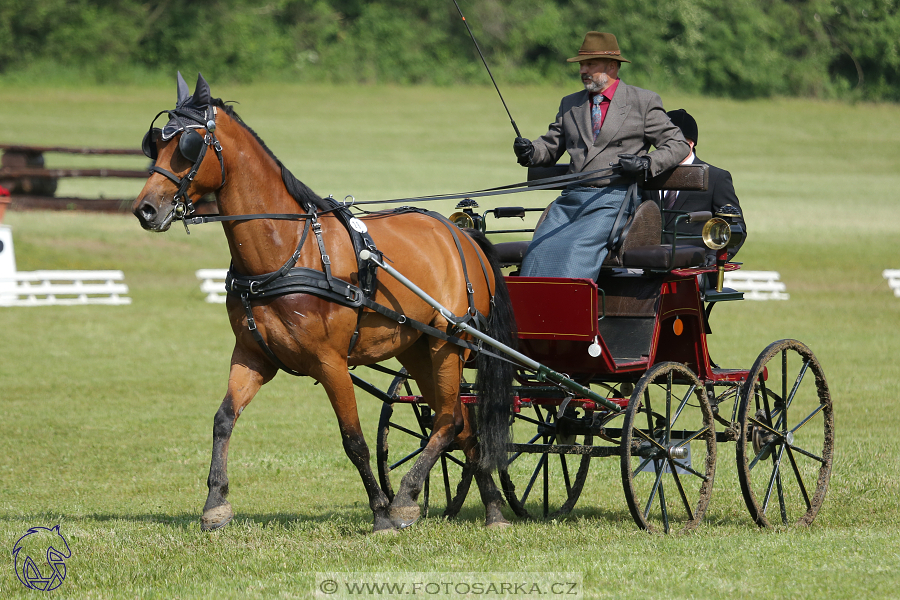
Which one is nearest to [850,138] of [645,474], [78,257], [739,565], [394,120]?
[394,120]

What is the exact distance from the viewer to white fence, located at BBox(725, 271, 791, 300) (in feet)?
67.7

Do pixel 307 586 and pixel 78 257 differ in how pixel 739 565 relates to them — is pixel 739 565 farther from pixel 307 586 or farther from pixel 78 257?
pixel 78 257

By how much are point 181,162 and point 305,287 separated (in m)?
0.87

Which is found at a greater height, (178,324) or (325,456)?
(325,456)

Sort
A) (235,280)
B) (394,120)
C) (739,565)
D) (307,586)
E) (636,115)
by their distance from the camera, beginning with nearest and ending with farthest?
(307,586), (739,565), (235,280), (636,115), (394,120)

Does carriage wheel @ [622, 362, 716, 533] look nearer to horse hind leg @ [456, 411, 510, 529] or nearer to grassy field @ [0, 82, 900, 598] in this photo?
grassy field @ [0, 82, 900, 598]

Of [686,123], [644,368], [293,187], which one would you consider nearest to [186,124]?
[293,187]

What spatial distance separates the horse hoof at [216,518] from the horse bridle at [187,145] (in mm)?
1552

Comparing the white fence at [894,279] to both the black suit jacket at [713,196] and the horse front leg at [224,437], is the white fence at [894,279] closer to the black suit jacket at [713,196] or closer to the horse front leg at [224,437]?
the black suit jacket at [713,196]

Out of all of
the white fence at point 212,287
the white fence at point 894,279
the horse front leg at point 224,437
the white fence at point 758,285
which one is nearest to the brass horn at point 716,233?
the horse front leg at point 224,437

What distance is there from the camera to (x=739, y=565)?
5.40 metres

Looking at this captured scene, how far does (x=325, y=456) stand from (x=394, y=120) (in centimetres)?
3551

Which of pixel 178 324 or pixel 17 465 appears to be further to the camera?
pixel 178 324

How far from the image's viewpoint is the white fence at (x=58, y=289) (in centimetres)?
1800
